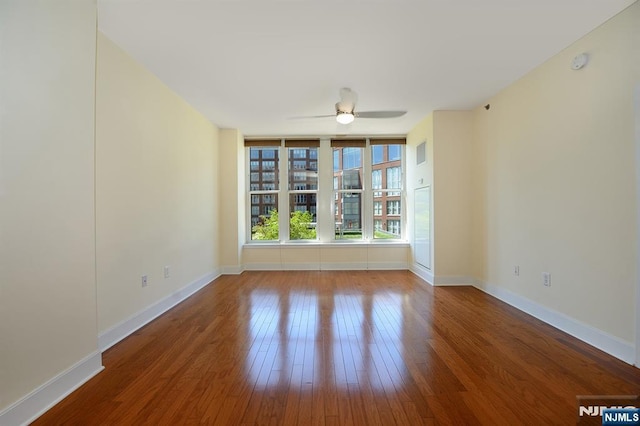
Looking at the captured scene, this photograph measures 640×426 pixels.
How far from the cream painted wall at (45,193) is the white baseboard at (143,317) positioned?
0.40 metres

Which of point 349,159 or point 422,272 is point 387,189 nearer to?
point 349,159

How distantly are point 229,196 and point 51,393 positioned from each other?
3.77 meters

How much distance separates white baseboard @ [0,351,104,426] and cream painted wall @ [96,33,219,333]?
1.48 ft

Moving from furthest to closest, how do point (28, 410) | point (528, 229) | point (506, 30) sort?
point (528, 229), point (506, 30), point (28, 410)

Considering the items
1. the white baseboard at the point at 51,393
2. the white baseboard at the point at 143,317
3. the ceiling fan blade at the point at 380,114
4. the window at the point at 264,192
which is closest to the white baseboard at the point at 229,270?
the window at the point at 264,192

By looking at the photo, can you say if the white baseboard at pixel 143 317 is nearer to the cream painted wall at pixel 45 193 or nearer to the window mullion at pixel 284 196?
the cream painted wall at pixel 45 193

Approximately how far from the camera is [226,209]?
202 inches

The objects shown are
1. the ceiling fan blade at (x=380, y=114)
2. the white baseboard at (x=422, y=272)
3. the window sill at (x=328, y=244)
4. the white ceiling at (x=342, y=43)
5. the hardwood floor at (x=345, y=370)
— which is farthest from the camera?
the window sill at (x=328, y=244)

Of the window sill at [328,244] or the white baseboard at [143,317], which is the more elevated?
the window sill at [328,244]

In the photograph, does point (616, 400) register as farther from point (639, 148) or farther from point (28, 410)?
point (28, 410)

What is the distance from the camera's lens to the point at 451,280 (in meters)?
4.32

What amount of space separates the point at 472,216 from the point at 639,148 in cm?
232

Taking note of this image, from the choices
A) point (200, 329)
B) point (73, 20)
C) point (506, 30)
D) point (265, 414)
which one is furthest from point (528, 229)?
point (73, 20)

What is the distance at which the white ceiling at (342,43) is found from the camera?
2.10 meters
